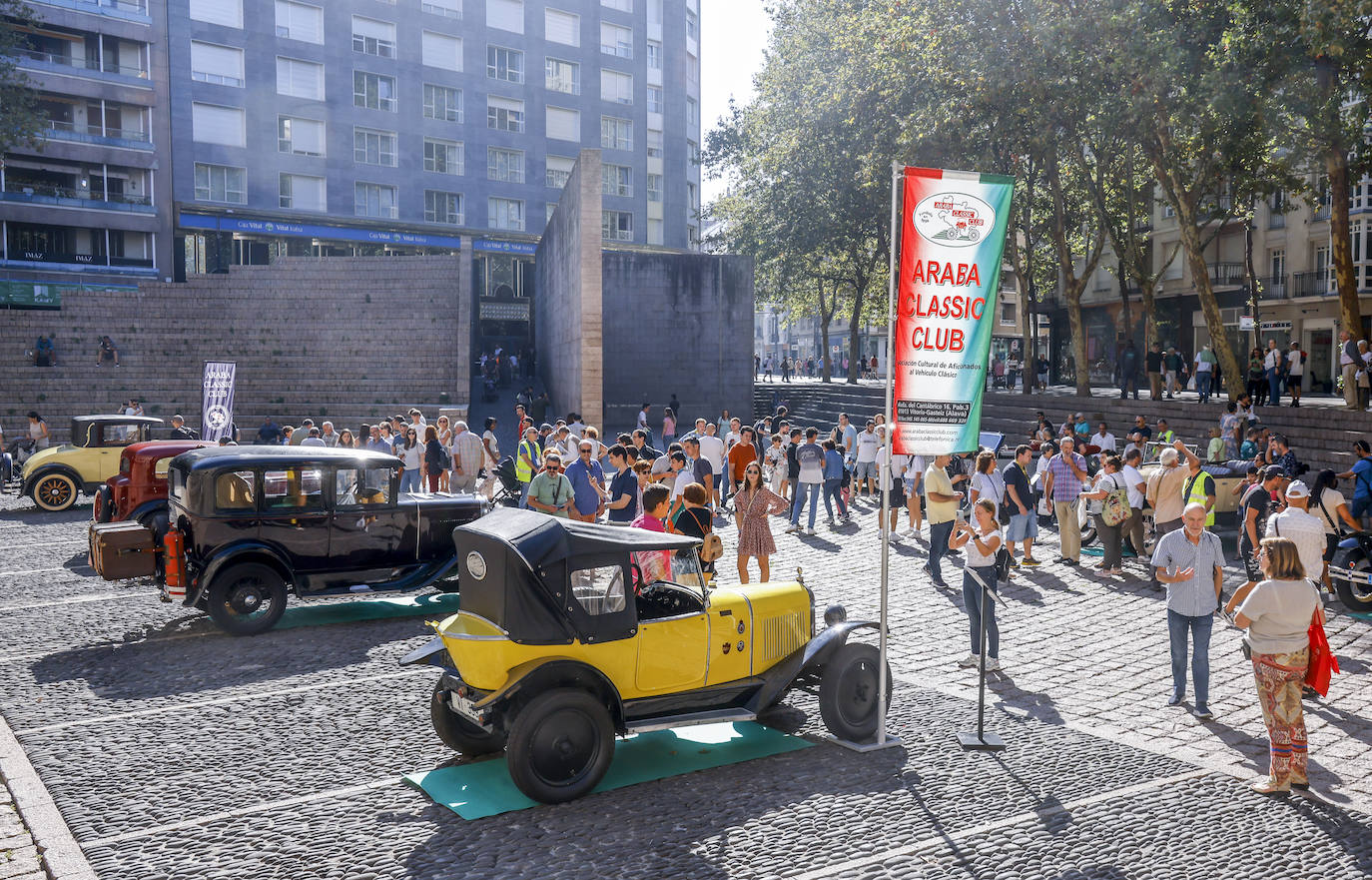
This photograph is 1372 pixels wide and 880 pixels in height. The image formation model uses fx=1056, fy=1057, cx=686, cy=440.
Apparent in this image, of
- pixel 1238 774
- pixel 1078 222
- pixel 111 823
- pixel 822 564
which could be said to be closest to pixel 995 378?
pixel 1078 222

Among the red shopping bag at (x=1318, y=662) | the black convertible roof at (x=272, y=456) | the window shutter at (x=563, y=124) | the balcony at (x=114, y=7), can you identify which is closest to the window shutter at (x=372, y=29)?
the window shutter at (x=563, y=124)

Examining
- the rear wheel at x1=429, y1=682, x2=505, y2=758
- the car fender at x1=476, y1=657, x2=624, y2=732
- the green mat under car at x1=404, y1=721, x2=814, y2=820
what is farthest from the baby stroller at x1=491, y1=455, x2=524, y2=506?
the car fender at x1=476, y1=657, x2=624, y2=732

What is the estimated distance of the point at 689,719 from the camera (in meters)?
7.61

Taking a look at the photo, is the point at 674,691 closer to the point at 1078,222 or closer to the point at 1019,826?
the point at 1019,826

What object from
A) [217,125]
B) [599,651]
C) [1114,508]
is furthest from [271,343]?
[599,651]

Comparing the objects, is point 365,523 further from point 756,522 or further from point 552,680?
point 552,680

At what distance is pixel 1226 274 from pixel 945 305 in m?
44.6

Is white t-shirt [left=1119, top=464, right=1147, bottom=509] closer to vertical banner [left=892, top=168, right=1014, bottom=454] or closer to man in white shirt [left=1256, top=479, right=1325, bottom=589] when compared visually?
man in white shirt [left=1256, top=479, right=1325, bottom=589]

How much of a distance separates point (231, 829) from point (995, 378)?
47.4 m

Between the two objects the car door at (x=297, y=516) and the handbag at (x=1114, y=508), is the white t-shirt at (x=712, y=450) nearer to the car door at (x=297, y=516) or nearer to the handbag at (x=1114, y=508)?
the handbag at (x=1114, y=508)

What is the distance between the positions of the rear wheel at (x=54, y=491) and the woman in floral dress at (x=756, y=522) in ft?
46.9

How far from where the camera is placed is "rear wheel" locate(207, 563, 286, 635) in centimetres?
1121

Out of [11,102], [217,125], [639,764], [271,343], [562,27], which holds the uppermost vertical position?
[562,27]

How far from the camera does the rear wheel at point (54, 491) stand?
20.2 m
